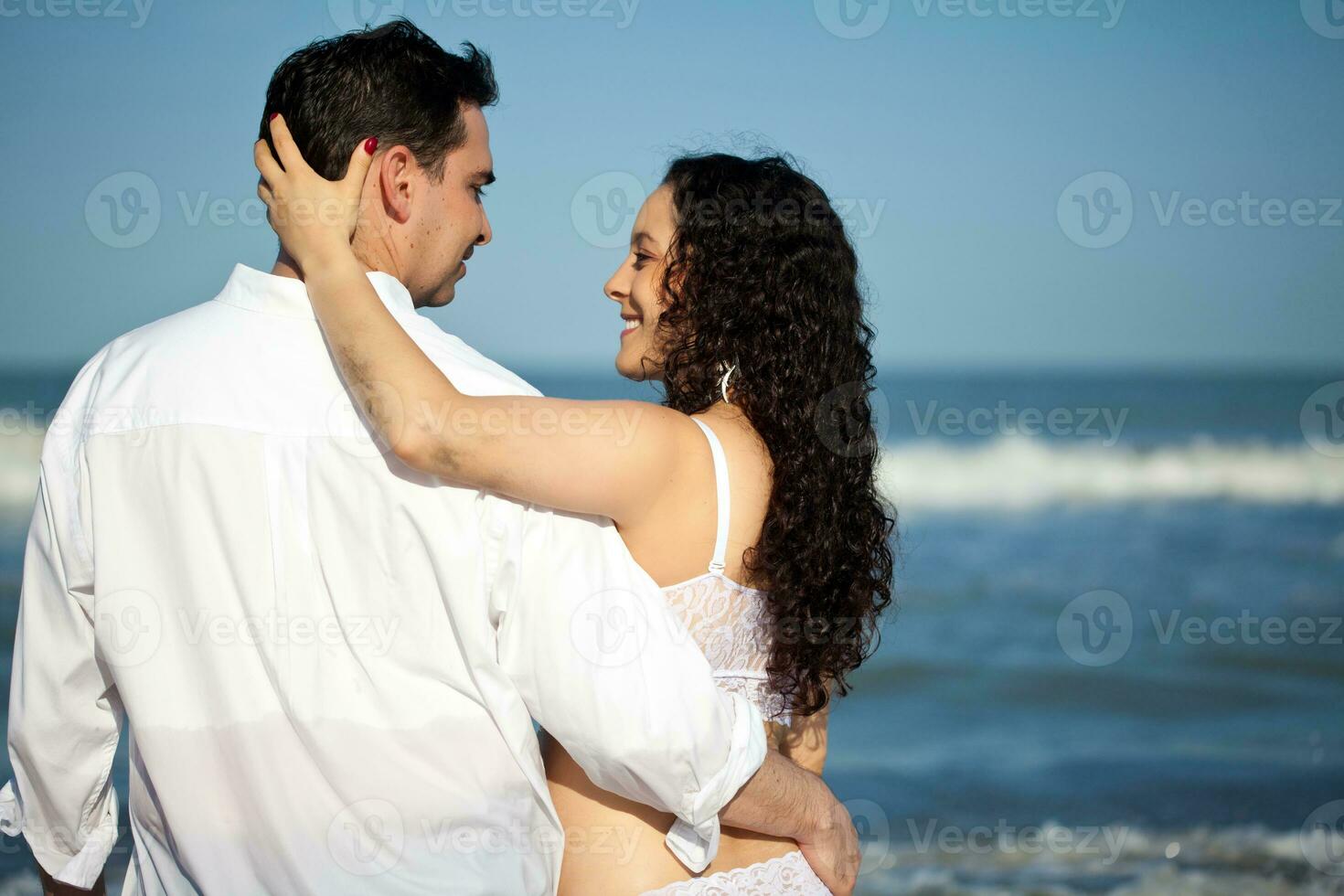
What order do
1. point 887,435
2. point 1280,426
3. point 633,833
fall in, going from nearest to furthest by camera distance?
point 633,833 < point 887,435 < point 1280,426

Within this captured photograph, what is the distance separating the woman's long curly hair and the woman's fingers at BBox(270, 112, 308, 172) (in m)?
0.84

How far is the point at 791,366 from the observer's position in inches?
94.7

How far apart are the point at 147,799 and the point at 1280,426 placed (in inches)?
985

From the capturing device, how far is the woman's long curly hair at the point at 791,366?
2.34 m

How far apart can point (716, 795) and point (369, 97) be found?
1342 millimetres

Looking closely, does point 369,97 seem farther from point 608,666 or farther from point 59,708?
point 59,708

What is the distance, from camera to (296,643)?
1770 millimetres

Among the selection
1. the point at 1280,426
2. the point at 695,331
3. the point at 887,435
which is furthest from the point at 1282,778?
the point at 1280,426

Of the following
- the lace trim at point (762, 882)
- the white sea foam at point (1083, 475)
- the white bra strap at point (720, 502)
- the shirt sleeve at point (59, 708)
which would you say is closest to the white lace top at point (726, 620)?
the white bra strap at point (720, 502)

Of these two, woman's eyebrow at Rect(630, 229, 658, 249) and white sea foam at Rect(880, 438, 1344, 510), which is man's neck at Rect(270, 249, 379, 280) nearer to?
woman's eyebrow at Rect(630, 229, 658, 249)

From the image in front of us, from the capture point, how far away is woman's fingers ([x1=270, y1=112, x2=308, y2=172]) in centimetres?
195

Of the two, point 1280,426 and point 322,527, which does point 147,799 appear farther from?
point 1280,426

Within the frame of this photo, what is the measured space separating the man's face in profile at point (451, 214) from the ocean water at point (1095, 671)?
2.76ft

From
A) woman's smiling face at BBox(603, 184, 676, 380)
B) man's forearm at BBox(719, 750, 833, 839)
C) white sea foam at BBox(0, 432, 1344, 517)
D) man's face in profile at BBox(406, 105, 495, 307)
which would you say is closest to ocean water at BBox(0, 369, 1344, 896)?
white sea foam at BBox(0, 432, 1344, 517)
